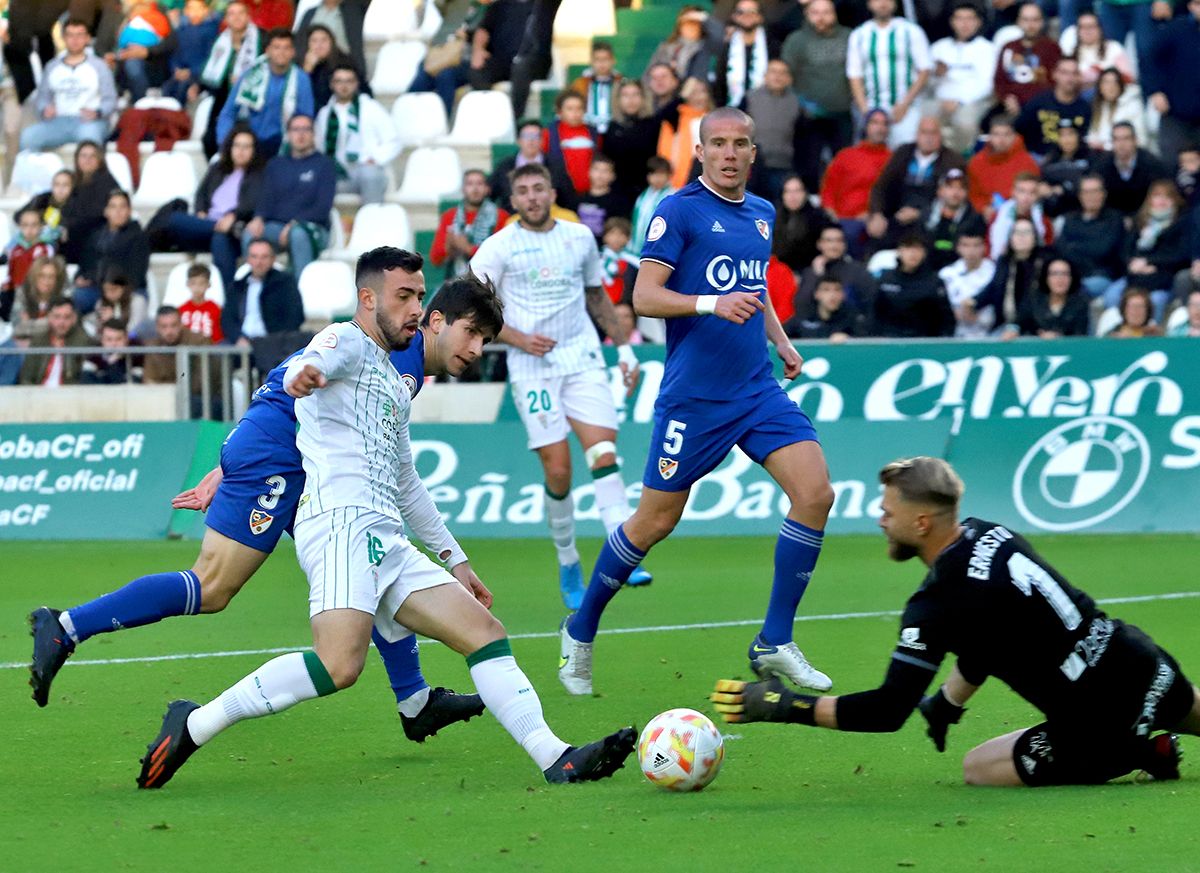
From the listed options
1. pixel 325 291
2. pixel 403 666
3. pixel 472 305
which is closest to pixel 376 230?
pixel 325 291

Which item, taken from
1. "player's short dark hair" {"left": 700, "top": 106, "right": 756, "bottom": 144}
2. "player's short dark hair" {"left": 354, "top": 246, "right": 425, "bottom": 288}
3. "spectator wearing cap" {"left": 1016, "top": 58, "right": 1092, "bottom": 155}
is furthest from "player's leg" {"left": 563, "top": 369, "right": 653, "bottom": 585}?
"spectator wearing cap" {"left": 1016, "top": 58, "right": 1092, "bottom": 155}

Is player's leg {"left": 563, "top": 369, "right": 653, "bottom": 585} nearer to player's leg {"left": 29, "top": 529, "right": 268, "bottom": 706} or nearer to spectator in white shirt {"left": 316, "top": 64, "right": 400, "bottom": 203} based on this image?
player's leg {"left": 29, "top": 529, "right": 268, "bottom": 706}

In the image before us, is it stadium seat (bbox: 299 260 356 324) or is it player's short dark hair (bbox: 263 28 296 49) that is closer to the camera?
stadium seat (bbox: 299 260 356 324)

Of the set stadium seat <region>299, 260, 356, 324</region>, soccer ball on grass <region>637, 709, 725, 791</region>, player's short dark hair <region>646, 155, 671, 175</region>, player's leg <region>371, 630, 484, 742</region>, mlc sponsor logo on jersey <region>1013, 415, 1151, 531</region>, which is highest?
player's short dark hair <region>646, 155, 671, 175</region>

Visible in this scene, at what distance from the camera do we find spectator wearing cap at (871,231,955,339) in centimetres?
1650

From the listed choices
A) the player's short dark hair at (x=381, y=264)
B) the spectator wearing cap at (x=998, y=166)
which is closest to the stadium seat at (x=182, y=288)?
the spectator wearing cap at (x=998, y=166)

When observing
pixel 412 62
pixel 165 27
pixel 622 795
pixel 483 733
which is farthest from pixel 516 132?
pixel 622 795

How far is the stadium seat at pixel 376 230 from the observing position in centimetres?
2031

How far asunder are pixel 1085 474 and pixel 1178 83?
16.7ft

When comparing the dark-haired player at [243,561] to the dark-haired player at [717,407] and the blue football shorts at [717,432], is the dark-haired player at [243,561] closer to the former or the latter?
the dark-haired player at [717,407]

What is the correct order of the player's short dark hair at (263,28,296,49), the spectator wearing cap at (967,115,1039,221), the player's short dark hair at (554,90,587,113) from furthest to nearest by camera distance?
the player's short dark hair at (263,28,296,49)
the player's short dark hair at (554,90,587,113)
the spectator wearing cap at (967,115,1039,221)

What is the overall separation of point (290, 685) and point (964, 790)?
2.19 metres

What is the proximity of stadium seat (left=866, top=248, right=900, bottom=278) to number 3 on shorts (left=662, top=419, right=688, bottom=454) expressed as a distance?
9.06 metres

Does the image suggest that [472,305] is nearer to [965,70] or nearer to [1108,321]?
[1108,321]
